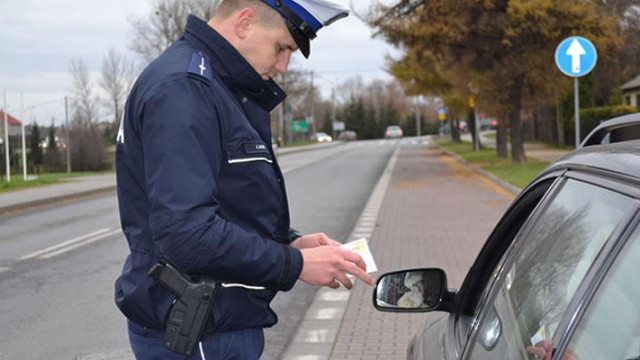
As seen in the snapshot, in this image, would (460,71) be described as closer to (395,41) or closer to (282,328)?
(395,41)

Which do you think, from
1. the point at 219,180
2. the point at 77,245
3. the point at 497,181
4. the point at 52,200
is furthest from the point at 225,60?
the point at 497,181

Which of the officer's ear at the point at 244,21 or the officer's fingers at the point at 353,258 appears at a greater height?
the officer's ear at the point at 244,21

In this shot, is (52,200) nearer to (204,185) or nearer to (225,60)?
(225,60)

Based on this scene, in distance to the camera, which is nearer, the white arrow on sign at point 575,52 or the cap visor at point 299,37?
the cap visor at point 299,37

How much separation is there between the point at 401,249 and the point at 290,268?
8.50 metres

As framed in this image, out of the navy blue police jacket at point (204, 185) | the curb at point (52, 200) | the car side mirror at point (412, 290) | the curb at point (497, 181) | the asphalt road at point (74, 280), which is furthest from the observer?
the curb at point (497, 181)

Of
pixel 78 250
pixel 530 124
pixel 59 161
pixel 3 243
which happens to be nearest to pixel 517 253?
pixel 78 250

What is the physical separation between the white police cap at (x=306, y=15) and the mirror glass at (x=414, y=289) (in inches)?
35.7

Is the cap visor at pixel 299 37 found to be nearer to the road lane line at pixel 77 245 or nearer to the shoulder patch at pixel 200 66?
the shoulder patch at pixel 200 66

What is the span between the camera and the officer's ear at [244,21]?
231 centimetres

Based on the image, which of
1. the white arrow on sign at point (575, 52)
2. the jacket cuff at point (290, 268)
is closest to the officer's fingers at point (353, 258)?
the jacket cuff at point (290, 268)

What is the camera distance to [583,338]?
5.43 ft

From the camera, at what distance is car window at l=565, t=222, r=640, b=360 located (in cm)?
153

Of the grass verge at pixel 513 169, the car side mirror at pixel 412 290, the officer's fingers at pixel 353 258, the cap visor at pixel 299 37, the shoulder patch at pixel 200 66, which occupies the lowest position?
the grass verge at pixel 513 169
